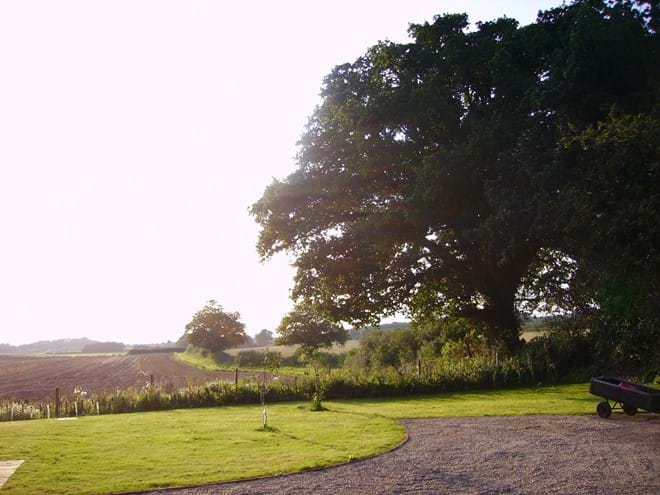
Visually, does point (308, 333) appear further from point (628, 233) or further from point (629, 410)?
point (628, 233)

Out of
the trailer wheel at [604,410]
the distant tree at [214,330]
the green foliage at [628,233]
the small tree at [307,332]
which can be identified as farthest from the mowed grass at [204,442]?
the distant tree at [214,330]

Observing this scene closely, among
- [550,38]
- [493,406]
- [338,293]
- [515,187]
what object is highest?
[550,38]

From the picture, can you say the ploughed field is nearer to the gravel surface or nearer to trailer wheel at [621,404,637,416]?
the gravel surface

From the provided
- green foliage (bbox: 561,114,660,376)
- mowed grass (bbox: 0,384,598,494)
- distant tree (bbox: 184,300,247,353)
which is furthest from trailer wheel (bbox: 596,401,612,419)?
distant tree (bbox: 184,300,247,353)

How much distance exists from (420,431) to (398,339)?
30.4 m

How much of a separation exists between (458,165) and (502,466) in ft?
53.3

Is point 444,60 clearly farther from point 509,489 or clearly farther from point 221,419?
point 509,489

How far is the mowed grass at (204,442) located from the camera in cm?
964

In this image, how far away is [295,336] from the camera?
200 feet

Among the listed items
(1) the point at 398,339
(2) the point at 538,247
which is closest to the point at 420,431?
(2) the point at 538,247

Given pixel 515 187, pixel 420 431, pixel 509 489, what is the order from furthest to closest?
pixel 515 187 < pixel 420 431 < pixel 509 489

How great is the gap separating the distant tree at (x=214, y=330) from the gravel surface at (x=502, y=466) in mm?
70524

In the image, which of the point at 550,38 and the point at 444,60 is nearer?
the point at 550,38

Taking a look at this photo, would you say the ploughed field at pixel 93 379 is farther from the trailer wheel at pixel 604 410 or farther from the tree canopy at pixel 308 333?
the trailer wheel at pixel 604 410
